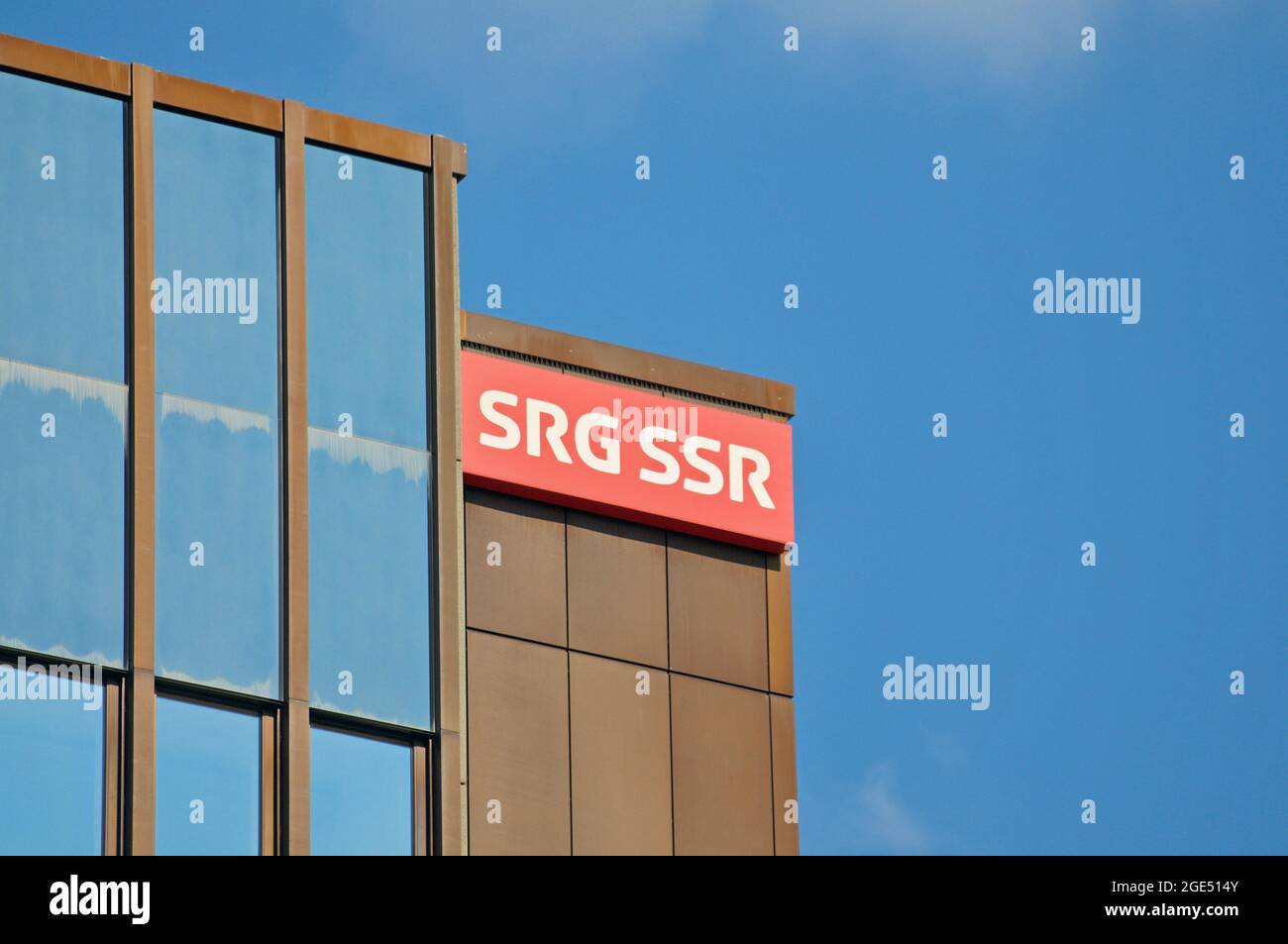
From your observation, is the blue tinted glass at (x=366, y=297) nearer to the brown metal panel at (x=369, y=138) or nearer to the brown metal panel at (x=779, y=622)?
the brown metal panel at (x=369, y=138)

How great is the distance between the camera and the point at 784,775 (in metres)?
34.6

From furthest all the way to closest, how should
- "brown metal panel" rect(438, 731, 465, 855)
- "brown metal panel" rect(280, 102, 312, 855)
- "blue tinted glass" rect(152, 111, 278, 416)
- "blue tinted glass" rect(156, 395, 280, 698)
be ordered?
"brown metal panel" rect(438, 731, 465, 855) → "blue tinted glass" rect(152, 111, 278, 416) → "brown metal panel" rect(280, 102, 312, 855) → "blue tinted glass" rect(156, 395, 280, 698)

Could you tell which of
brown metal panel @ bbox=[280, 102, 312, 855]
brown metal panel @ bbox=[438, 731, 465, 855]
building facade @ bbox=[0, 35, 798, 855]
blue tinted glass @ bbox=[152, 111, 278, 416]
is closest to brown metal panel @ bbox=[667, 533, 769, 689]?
building facade @ bbox=[0, 35, 798, 855]

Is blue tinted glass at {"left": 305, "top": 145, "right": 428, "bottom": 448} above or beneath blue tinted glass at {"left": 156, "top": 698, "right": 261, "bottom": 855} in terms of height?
above

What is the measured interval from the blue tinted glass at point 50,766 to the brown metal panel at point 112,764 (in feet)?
0.17

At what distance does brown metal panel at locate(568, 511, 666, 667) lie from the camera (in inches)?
1329

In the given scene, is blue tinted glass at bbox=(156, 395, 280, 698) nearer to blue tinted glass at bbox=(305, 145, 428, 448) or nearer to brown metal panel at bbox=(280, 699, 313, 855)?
brown metal panel at bbox=(280, 699, 313, 855)

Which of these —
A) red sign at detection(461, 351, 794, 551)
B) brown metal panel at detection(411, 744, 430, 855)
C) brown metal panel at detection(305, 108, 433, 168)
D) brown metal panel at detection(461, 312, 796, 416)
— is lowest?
brown metal panel at detection(411, 744, 430, 855)

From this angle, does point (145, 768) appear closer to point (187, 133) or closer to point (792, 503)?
point (187, 133)

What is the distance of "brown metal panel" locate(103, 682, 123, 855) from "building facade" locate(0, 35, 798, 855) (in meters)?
0.03

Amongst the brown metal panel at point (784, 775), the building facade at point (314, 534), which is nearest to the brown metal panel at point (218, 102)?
the building facade at point (314, 534)

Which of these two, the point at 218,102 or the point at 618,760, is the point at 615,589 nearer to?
the point at 618,760

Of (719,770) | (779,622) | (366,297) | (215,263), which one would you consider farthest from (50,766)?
(779,622)
